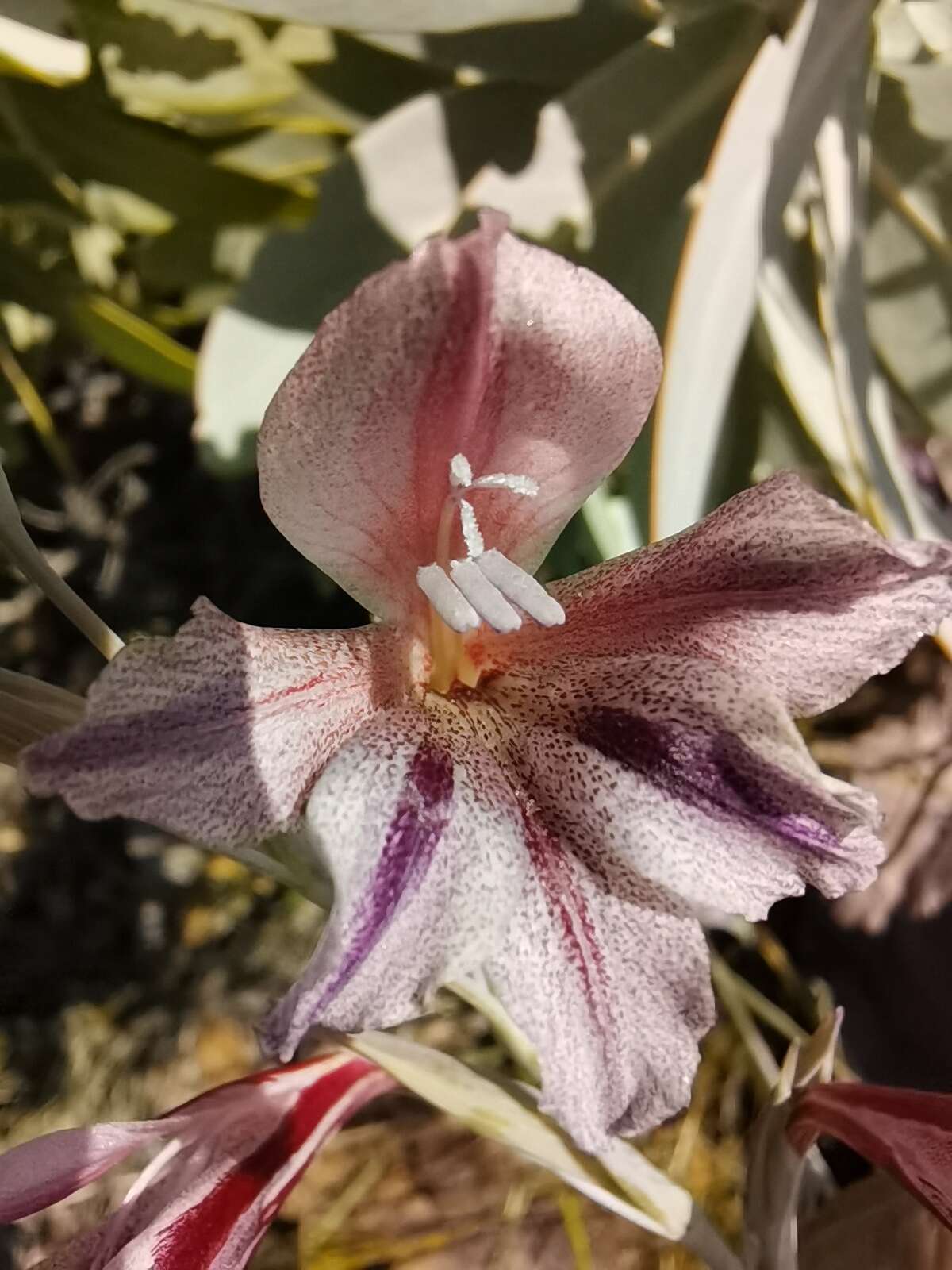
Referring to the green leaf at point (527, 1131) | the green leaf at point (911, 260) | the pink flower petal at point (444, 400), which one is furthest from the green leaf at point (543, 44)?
the green leaf at point (527, 1131)

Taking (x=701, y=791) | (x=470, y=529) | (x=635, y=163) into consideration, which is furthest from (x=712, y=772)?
(x=635, y=163)

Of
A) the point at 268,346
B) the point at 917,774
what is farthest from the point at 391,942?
the point at 917,774

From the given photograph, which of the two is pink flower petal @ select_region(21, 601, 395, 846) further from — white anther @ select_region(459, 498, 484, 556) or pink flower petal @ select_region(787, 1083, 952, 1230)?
pink flower petal @ select_region(787, 1083, 952, 1230)

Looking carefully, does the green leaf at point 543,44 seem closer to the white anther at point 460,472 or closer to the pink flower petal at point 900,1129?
the white anther at point 460,472

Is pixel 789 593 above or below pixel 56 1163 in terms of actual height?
above

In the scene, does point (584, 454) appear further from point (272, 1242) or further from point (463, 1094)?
point (272, 1242)

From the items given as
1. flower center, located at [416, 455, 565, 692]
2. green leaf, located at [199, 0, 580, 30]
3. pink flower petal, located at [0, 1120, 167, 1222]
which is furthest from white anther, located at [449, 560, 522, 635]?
green leaf, located at [199, 0, 580, 30]

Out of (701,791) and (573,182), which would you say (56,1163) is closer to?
(701,791)
